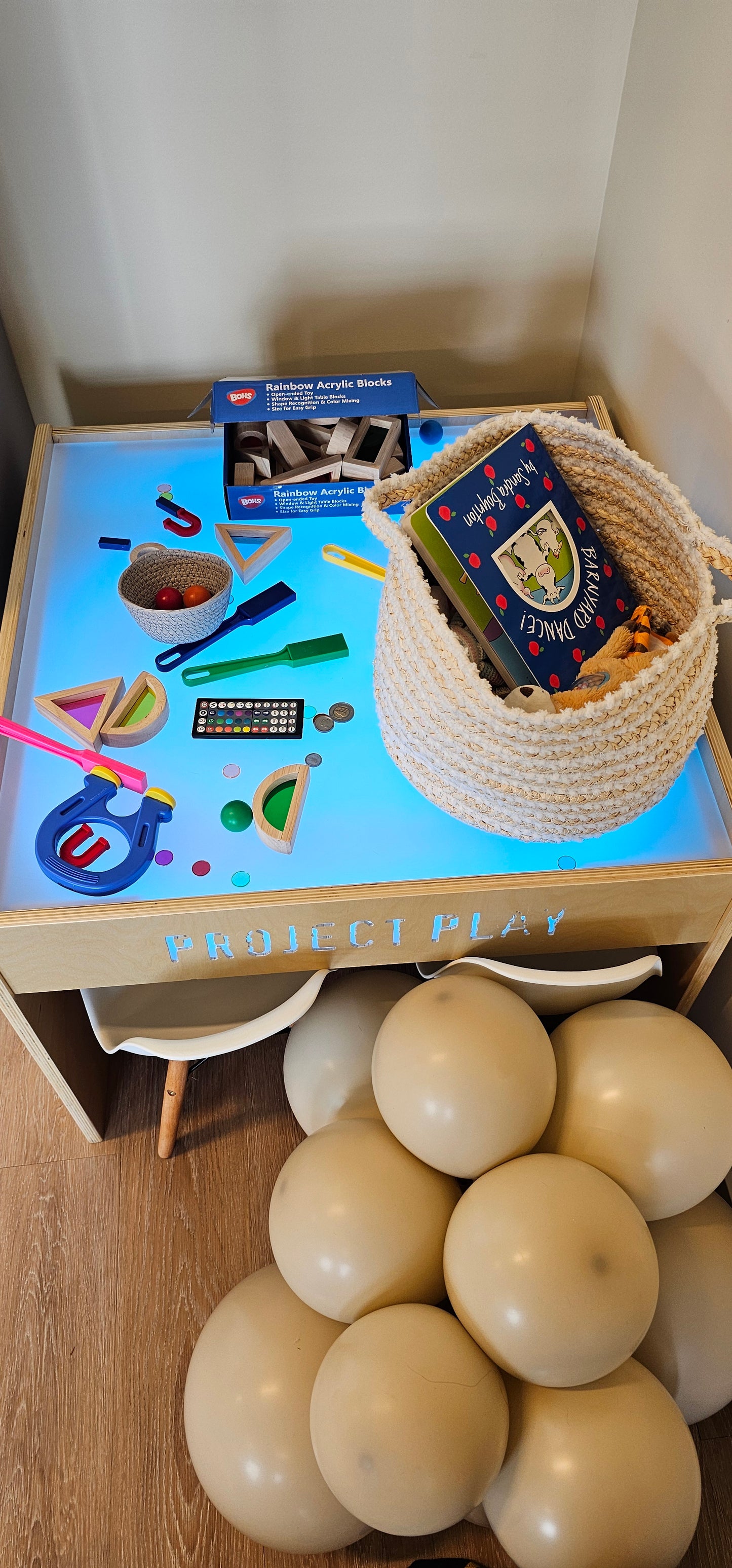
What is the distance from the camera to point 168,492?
4.00ft

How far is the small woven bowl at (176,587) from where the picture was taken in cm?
103

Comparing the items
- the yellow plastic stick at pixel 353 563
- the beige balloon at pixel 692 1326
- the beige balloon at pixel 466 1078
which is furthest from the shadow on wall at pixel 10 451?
the beige balloon at pixel 692 1326

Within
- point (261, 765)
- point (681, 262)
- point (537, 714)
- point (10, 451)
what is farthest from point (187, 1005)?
point (681, 262)

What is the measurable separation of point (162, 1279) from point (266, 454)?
3.15 ft

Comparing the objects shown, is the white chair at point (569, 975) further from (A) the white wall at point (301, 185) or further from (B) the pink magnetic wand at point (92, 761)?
(A) the white wall at point (301, 185)

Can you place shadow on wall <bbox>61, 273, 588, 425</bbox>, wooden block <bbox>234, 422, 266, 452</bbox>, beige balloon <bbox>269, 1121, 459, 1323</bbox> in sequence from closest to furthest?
beige balloon <bbox>269, 1121, 459, 1323</bbox>
wooden block <bbox>234, 422, 266, 452</bbox>
shadow on wall <bbox>61, 273, 588, 425</bbox>

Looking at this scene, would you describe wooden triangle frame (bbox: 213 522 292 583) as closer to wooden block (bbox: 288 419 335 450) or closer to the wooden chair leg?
wooden block (bbox: 288 419 335 450)

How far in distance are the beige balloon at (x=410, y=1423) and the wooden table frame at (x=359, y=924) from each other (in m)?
0.33

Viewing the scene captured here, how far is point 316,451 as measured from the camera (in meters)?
1.22

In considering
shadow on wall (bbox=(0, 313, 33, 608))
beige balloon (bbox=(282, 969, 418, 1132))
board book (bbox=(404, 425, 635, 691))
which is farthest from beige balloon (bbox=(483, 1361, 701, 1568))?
shadow on wall (bbox=(0, 313, 33, 608))

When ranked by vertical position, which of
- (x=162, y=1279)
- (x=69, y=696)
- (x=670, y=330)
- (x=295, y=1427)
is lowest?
(x=162, y=1279)

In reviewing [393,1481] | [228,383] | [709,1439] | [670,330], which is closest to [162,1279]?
[393,1481]

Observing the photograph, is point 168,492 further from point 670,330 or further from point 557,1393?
point 557,1393

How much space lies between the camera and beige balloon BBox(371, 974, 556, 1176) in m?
0.89
